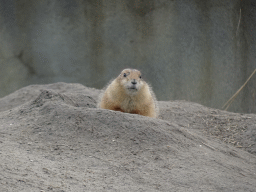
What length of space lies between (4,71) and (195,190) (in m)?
6.32

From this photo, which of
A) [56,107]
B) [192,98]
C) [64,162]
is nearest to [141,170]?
[64,162]

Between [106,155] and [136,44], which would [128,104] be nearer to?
[106,155]

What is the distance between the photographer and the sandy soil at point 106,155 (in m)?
2.26

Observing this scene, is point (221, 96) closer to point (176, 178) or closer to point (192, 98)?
point (192, 98)

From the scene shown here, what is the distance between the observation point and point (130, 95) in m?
3.92

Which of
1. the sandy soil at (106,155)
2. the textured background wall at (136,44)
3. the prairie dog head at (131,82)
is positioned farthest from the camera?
the textured background wall at (136,44)

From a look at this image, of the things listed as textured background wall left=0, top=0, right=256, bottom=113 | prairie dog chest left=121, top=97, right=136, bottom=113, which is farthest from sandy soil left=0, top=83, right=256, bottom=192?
textured background wall left=0, top=0, right=256, bottom=113

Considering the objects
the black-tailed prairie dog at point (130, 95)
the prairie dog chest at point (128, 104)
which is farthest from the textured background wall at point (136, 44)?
the prairie dog chest at point (128, 104)

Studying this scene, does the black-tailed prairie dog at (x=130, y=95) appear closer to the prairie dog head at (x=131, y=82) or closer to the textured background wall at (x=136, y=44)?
the prairie dog head at (x=131, y=82)

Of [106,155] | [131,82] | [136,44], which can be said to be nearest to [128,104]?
[131,82]

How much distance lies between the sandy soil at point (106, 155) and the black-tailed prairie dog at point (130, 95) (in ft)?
1.75

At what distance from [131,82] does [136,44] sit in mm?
3798

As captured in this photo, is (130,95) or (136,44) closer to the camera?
(130,95)

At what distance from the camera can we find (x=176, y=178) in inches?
99.0
